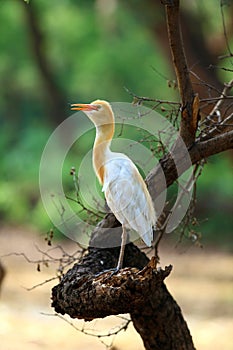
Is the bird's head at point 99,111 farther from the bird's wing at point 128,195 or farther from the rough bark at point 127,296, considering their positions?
the rough bark at point 127,296

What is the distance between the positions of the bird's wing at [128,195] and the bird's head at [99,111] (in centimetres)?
12

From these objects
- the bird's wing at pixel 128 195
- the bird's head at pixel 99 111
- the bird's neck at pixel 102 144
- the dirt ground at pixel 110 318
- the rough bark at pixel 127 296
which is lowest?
the dirt ground at pixel 110 318

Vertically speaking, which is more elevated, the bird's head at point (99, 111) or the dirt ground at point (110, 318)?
the bird's head at point (99, 111)

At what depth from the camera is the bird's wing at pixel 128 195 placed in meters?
2.29

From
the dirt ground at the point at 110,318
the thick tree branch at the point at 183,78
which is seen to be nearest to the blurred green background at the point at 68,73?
the dirt ground at the point at 110,318

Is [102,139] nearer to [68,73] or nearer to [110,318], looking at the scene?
[110,318]

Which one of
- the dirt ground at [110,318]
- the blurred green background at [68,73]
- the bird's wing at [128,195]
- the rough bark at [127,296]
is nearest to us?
the rough bark at [127,296]

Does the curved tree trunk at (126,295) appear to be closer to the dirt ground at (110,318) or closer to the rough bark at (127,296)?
the rough bark at (127,296)

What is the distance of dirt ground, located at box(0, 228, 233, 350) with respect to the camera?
14.2 ft

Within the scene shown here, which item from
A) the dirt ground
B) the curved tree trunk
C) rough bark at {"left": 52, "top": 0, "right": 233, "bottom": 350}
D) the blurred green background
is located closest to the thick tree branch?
rough bark at {"left": 52, "top": 0, "right": 233, "bottom": 350}

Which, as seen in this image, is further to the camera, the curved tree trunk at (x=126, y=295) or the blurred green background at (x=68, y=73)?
the blurred green background at (x=68, y=73)

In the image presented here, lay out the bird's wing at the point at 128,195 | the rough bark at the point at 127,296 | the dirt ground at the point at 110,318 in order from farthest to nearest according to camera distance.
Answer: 1. the dirt ground at the point at 110,318
2. the bird's wing at the point at 128,195
3. the rough bark at the point at 127,296

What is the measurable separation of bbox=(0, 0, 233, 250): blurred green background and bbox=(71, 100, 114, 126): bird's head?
17.5 feet

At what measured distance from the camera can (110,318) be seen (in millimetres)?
5027
